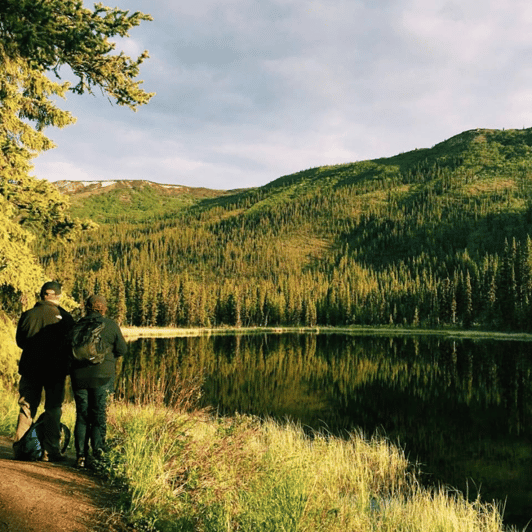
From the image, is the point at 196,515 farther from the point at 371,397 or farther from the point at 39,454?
the point at 371,397

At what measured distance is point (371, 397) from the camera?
27.6m

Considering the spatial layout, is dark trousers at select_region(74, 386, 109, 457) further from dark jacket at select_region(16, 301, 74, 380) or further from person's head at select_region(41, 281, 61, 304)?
person's head at select_region(41, 281, 61, 304)

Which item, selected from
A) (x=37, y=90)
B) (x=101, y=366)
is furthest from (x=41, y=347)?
(x=37, y=90)

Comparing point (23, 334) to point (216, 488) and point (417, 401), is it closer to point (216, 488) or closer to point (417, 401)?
point (216, 488)

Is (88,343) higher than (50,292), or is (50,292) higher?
(50,292)

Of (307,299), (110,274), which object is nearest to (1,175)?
(110,274)

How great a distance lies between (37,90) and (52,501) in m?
11.4

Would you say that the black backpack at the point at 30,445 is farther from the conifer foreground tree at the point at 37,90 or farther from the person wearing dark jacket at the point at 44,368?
the conifer foreground tree at the point at 37,90

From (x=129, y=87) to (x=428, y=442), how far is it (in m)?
16.4

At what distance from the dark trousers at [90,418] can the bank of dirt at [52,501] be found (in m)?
0.58

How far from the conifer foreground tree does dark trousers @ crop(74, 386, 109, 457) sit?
4.77m

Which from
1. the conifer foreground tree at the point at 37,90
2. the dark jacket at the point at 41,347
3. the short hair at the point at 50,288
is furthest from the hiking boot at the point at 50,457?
the conifer foreground tree at the point at 37,90

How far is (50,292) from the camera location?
7805 millimetres

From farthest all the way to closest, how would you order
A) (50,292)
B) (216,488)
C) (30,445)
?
(50,292) < (30,445) < (216,488)
